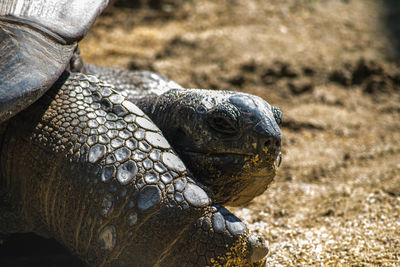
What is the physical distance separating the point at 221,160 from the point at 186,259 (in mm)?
409

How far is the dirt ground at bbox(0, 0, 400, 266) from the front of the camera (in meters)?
2.19

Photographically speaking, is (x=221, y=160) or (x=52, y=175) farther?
(x=221, y=160)

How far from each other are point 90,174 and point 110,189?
0.09 metres

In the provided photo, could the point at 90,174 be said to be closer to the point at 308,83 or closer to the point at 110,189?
the point at 110,189

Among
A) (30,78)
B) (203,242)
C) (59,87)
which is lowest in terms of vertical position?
(203,242)

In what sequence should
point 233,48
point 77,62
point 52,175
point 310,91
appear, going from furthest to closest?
point 233,48 → point 310,91 → point 77,62 → point 52,175

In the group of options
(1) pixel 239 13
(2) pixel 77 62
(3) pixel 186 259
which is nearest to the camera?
(3) pixel 186 259

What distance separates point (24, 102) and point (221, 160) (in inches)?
29.4

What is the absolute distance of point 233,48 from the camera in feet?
15.2

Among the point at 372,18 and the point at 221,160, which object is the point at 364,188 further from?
the point at 372,18

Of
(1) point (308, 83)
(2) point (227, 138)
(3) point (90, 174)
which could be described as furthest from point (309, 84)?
(3) point (90, 174)

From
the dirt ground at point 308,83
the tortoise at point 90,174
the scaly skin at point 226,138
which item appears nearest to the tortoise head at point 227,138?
the scaly skin at point 226,138

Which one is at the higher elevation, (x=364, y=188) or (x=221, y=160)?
(x=221, y=160)

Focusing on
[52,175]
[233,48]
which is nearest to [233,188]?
[52,175]
